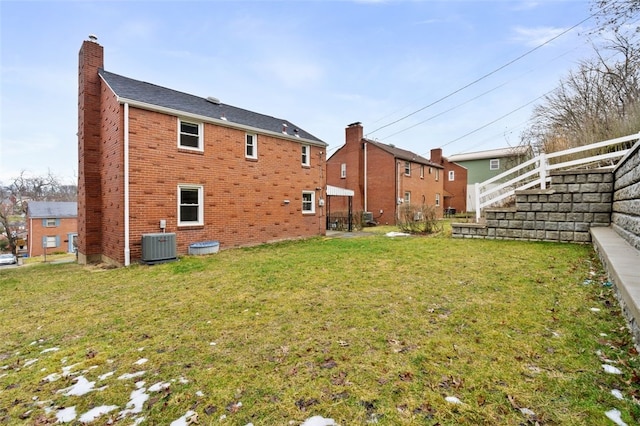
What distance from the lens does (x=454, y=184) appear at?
3225 centimetres

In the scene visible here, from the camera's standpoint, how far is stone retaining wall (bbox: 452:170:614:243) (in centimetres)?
738

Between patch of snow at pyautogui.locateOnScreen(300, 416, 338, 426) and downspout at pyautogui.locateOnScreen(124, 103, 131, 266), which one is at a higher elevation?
downspout at pyautogui.locateOnScreen(124, 103, 131, 266)

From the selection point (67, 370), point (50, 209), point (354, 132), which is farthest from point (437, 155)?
point (50, 209)

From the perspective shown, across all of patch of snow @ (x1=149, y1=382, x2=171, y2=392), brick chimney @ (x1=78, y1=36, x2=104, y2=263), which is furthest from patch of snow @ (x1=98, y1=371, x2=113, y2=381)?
brick chimney @ (x1=78, y1=36, x2=104, y2=263)

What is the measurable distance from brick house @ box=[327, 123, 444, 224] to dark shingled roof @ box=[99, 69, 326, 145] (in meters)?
9.41

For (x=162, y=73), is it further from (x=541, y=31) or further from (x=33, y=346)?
(x=541, y=31)

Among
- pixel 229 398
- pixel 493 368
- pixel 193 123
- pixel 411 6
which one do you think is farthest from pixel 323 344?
pixel 411 6

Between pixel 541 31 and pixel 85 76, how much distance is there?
1883 centimetres

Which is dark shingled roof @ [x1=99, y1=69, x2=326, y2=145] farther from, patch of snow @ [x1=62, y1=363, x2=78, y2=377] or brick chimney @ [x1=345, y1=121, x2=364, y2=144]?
brick chimney @ [x1=345, y1=121, x2=364, y2=144]

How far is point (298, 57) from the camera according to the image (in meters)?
15.7

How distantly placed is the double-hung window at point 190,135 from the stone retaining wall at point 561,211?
10.7m

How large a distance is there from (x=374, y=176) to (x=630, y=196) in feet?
59.6

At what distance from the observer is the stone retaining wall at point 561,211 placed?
7375 millimetres

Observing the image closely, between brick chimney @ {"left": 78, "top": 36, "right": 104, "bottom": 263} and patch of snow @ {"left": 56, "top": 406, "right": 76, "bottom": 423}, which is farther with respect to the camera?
brick chimney @ {"left": 78, "top": 36, "right": 104, "bottom": 263}
